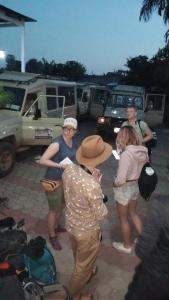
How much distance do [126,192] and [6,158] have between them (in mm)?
4269

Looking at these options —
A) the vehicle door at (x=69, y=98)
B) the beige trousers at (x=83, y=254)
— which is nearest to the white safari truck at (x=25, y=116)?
the vehicle door at (x=69, y=98)

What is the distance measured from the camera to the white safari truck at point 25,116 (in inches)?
328

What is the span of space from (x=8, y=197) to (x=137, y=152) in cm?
329

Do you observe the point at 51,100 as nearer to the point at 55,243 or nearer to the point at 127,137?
the point at 55,243

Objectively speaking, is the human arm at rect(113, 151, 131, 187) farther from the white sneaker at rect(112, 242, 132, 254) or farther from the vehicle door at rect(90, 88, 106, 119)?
the vehicle door at rect(90, 88, 106, 119)

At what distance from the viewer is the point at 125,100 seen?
14.8 metres

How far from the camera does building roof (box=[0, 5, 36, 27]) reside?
1298 cm

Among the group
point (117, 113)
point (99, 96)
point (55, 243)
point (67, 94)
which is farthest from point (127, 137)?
point (99, 96)

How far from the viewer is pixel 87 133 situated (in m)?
15.8

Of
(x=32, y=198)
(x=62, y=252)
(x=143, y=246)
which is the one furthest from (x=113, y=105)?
(x=143, y=246)

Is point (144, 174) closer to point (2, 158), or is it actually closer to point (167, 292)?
point (167, 292)

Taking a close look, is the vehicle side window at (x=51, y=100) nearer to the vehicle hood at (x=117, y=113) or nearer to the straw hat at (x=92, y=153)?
the vehicle hood at (x=117, y=113)

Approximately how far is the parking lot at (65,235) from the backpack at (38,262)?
10.4 inches

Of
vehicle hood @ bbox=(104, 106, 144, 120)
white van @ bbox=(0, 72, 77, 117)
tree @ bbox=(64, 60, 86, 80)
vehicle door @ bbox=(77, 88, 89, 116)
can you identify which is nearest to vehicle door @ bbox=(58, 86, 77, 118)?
white van @ bbox=(0, 72, 77, 117)
